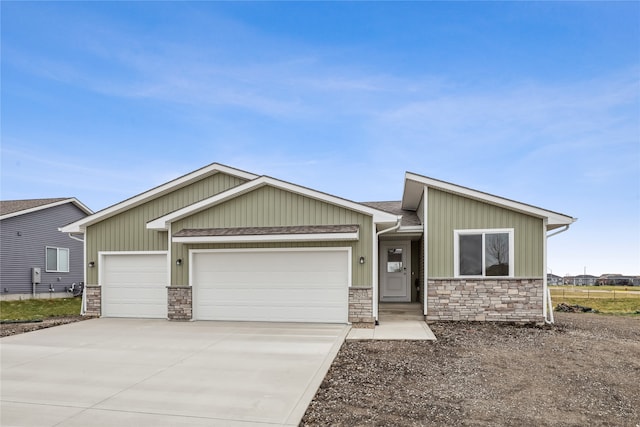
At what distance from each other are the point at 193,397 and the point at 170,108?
14030 millimetres

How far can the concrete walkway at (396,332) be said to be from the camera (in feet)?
28.6

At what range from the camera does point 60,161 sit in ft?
67.4

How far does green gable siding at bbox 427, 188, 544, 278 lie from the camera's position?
10664 mm

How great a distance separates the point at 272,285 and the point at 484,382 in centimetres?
636

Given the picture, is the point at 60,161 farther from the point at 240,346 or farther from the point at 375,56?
the point at 240,346

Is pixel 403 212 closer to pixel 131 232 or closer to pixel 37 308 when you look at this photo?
pixel 131 232

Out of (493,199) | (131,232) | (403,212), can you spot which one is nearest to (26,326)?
(131,232)

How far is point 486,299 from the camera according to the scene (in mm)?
10766

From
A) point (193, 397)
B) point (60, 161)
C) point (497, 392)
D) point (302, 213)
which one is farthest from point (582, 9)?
point (60, 161)

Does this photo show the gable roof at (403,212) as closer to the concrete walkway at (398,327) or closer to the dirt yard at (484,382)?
the concrete walkway at (398,327)

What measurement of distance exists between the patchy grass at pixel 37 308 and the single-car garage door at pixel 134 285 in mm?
2910

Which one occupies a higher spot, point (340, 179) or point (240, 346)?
point (340, 179)

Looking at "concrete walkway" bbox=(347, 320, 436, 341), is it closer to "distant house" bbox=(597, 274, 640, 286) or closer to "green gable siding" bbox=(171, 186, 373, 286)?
"green gable siding" bbox=(171, 186, 373, 286)

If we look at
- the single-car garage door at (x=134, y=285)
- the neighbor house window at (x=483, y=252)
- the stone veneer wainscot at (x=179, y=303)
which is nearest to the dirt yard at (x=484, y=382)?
the neighbor house window at (x=483, y=252)
